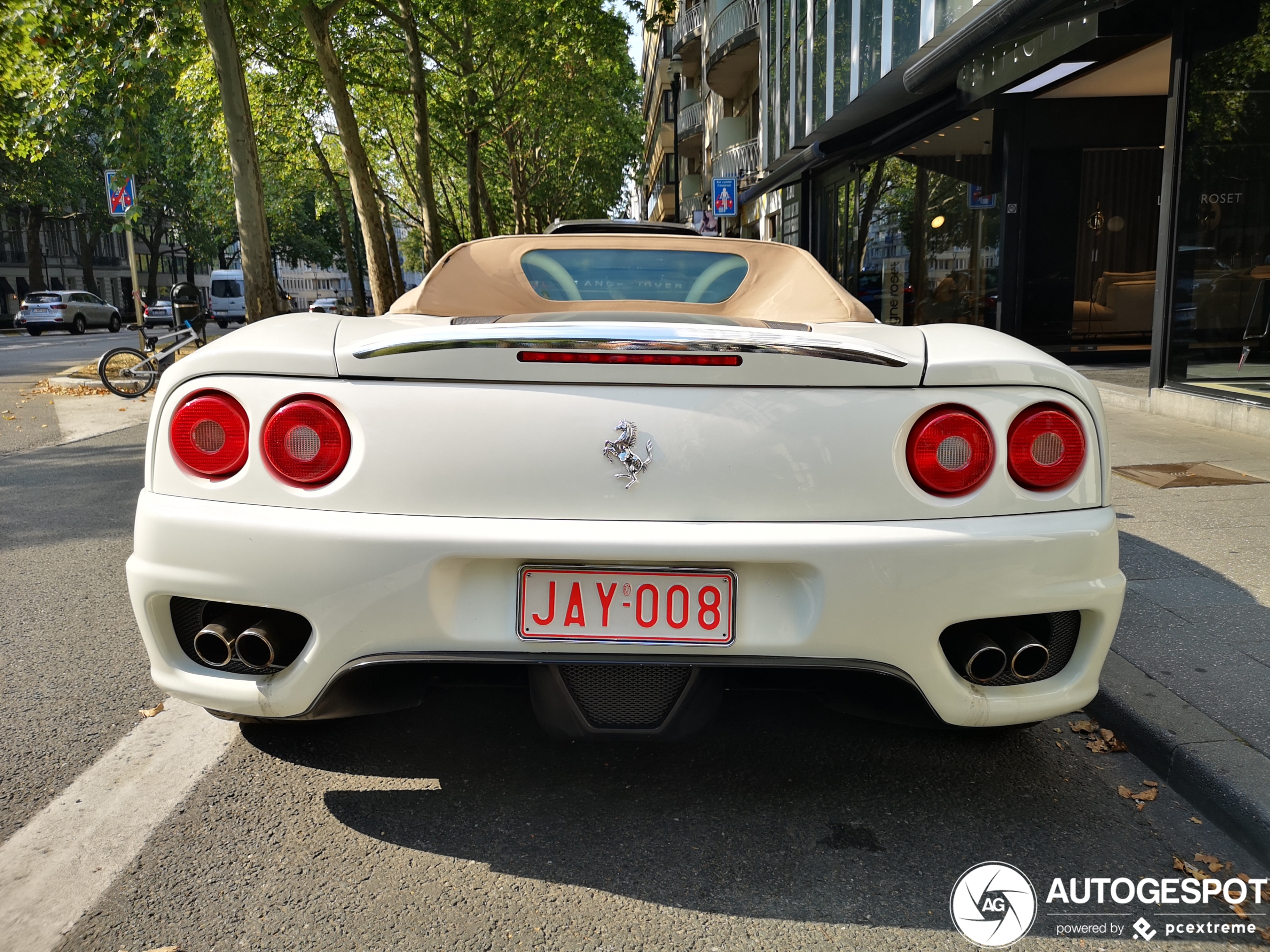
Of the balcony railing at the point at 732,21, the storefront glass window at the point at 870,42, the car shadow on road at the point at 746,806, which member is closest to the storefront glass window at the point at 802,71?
the storefront glass window at the point at 870,42

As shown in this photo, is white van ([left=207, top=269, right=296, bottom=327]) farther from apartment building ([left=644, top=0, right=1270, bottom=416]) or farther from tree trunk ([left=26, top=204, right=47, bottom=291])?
apartment building ([left=644, top=0, right=1270, bottom=416])

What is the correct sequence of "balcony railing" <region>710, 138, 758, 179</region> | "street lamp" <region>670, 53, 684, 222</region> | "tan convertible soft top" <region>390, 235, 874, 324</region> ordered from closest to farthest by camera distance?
1. "tan convertible soft top" <region>390, 235, 874, 324</region>
2. "balcony railing" <region>710, 138, 758, 179</region>
3. "street lamp" <region>670, 53, 684, 222</region>

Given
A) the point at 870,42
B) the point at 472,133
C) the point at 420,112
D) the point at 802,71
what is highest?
the point at 472,133

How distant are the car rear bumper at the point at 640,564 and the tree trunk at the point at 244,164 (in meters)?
11.8

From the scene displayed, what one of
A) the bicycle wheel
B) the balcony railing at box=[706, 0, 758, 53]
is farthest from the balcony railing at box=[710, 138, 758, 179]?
the bicycle wheel

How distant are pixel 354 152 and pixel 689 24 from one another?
25.4 m

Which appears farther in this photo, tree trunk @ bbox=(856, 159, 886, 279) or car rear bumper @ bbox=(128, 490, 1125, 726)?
tree trunk @ bbox=(856, 159, 886, 279)

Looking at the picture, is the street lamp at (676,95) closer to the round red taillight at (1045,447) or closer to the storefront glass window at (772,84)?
the storefront glass window at (772,84)

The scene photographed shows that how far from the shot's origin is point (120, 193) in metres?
14.3

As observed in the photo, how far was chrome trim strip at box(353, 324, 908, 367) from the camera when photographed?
7.09 feet

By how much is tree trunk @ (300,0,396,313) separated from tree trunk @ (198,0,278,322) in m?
2.68

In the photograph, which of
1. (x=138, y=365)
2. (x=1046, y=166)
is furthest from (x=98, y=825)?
(x=1046, y=166)

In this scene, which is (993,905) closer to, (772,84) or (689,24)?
(772,84)

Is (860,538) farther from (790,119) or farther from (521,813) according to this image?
(790,119)
